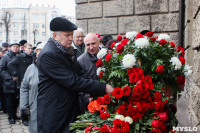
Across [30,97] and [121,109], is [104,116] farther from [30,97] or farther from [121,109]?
[30,97]

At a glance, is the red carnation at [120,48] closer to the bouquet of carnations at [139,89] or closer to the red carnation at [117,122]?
the bouquet of carnations at [139,89]

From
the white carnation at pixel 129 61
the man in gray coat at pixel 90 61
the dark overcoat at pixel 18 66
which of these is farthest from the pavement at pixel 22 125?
the man in gray coat at pixel 90 61

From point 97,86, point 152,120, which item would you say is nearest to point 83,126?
point 97,86

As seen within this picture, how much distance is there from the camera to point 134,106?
2.45 m

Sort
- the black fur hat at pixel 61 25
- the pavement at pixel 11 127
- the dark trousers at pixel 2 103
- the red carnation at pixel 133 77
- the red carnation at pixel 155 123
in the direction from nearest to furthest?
the red carnation at pixel 155 123 < the red carnation at pixel 133 77 < the black fur hat at pixel 61 25 < the pavement at pixel 11 127 < the dark trousers at pixel 2 103

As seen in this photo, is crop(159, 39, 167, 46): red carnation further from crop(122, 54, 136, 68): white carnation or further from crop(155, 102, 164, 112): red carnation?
crop(155, 102, 164, 112): red carnation

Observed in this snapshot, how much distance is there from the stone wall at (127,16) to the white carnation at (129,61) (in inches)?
136

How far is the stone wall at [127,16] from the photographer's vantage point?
576 centimetres

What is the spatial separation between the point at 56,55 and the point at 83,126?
2.46ft

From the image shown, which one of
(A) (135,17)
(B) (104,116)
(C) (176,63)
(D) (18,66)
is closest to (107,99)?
(B) (104,116)

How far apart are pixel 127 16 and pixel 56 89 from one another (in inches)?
148

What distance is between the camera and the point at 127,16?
244 inches

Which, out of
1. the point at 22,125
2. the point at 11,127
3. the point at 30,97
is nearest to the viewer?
the point at 30,97

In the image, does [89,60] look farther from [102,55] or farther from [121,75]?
[121,75]
